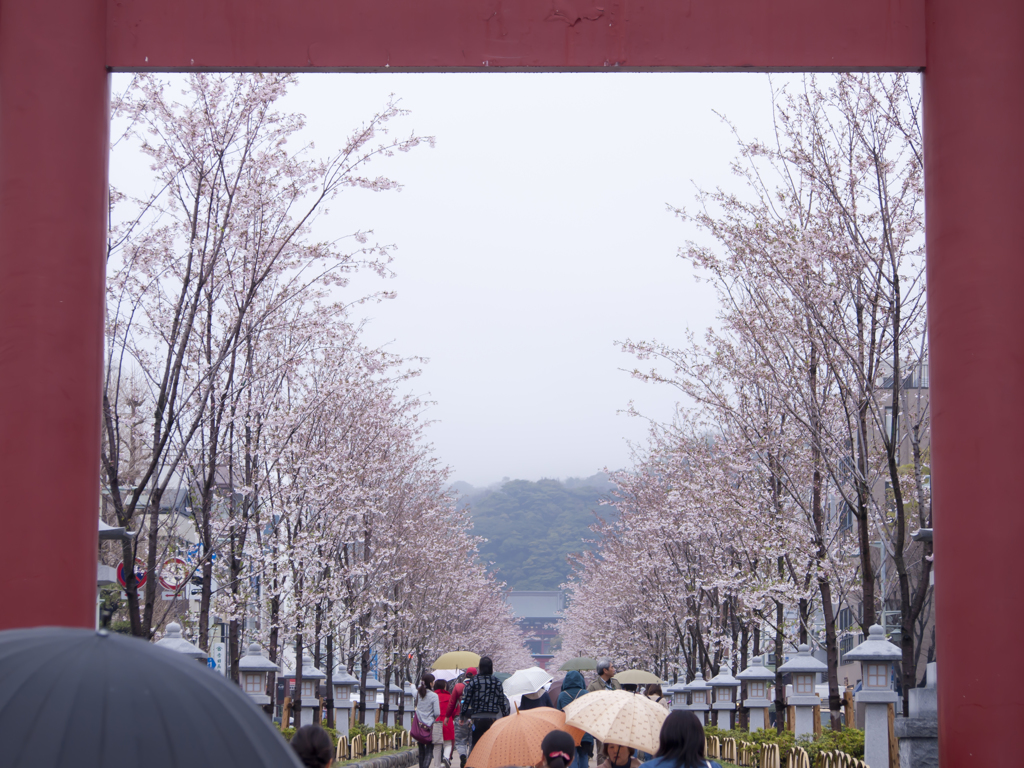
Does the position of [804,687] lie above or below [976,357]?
below

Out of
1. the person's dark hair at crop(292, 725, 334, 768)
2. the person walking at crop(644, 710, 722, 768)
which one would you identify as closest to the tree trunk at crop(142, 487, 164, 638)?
the person's dark hair at crop(292, 725, 334, 768)

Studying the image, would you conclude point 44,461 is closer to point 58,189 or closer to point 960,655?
point 58,189

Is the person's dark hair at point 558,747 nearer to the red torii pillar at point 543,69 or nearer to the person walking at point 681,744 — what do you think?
the person walking at point 681,744

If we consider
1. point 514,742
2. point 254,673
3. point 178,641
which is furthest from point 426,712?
point 514,742

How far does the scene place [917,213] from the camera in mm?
11352

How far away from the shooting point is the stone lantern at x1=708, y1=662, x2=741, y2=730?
23.5 meters

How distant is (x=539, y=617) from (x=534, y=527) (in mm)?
22127

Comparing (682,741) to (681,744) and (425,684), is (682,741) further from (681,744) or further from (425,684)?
(425,684)

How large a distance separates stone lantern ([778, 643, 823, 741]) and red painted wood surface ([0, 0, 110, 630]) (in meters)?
13.3

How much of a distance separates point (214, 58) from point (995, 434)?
4.75 metres

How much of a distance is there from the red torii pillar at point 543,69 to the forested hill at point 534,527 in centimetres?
15274

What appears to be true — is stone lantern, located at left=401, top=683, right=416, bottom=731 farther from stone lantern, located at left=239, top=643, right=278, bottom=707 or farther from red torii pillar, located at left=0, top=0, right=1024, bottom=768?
red torii pillar, located at left=0, top=0, right=1024, bottom=768

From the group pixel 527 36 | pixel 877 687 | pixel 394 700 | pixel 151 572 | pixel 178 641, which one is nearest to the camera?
pixel 527 36

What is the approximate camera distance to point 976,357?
18.6 feet
